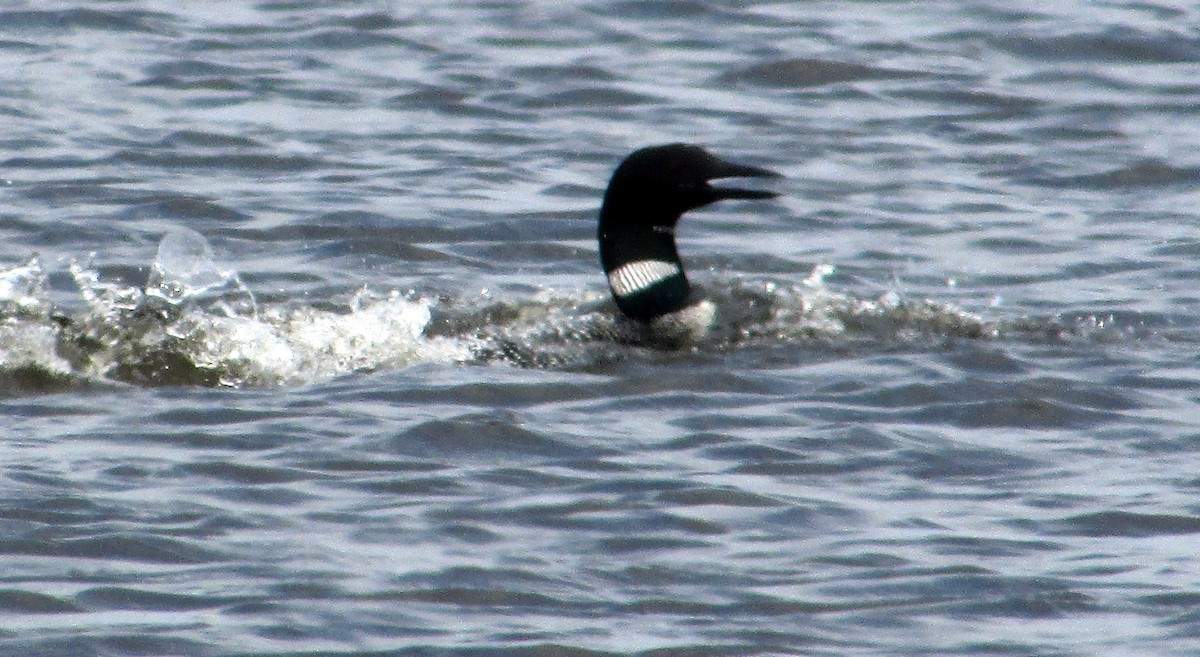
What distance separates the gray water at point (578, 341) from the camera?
17.9 ft

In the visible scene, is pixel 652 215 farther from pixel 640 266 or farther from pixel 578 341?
pixel 578 341

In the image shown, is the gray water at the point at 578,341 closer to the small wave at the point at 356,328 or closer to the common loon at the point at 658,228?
the small wave at the point at 356,328

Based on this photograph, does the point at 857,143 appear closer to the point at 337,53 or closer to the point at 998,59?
the point at 998,59

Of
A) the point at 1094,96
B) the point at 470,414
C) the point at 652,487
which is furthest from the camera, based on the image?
the point at 1094,96

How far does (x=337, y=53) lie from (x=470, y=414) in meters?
7.07

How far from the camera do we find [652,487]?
636 centimetres

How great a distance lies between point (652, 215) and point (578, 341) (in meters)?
0.66

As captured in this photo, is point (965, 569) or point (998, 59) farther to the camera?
point (998, 59)

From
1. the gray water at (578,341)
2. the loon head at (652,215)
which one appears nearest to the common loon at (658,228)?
the loon head at (652,215)

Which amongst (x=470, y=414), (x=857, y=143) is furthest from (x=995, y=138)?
(x=470, y=414)

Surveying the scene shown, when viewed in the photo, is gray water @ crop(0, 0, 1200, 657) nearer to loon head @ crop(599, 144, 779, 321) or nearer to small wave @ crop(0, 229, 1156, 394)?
small wave @ crop(0, 229, 1156, 394)

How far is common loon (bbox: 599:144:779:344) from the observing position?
8.53 m

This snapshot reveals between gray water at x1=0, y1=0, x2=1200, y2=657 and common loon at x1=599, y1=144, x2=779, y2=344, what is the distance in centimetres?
15

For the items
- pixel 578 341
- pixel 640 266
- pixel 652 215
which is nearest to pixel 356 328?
pixel 578 341
